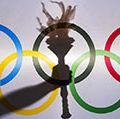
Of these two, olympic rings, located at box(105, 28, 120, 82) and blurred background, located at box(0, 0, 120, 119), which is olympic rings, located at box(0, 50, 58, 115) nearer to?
blurred background, located at box(0, 0, 120, 119)

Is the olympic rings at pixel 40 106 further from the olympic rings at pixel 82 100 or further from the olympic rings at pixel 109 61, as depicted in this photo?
the olympic rings at pixel 109 61

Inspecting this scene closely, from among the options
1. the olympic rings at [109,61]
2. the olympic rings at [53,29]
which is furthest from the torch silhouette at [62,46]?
the olympic rings at [109,61]

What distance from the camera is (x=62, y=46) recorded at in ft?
3.17

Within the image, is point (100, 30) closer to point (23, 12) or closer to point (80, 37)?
point (80, 37)

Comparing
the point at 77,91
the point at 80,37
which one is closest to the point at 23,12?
the point at 80,37

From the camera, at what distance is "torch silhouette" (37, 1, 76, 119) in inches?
37.3

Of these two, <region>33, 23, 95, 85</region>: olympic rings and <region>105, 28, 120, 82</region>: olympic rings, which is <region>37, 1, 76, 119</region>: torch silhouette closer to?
<region>33, 23, 95, 85</region>: olympic rings

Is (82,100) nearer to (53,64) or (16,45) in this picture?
(53,64)

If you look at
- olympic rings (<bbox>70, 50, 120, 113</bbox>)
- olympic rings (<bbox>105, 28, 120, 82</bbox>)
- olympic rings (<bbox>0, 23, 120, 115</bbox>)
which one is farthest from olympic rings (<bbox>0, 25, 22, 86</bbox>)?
olympic rings (<bbox>105, 28, 120, 82</bbox>)

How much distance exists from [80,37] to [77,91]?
0.17 m

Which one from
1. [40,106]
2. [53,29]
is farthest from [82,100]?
[53,29]

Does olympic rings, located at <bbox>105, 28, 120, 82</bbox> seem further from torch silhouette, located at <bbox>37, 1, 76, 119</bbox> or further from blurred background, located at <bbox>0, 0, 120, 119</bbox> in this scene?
torch silhouette, located at <bbox>37, 1, 76, 119</bbox>

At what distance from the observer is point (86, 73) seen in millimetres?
977

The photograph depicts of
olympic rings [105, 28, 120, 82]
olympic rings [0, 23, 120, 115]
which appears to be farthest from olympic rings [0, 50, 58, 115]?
olympic rings [105, 28, 120, 82]
